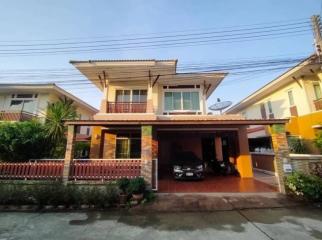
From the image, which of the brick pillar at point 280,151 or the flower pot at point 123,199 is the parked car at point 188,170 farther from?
the flower pot at point 123,199

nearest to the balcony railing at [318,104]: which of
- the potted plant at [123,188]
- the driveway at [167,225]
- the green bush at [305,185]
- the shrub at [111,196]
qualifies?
the green bush at [305,185]

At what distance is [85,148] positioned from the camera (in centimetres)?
1500

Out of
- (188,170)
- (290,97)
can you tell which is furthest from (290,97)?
(188,170)

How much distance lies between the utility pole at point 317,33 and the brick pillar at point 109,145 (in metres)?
12.0

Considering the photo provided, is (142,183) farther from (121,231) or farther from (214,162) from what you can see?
(214,162)

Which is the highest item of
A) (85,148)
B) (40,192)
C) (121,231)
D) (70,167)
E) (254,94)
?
(254,94)

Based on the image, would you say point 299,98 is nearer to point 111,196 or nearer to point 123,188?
point 123,188

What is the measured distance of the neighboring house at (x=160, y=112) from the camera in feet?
37.2

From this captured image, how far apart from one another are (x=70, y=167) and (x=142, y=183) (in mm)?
3600

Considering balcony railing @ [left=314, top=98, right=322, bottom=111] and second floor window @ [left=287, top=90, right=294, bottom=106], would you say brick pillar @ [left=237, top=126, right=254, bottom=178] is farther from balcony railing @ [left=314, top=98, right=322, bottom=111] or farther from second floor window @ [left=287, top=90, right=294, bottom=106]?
second floor window @ [left=287, top=90, right=294, bottom=106]

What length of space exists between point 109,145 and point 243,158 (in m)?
8.86

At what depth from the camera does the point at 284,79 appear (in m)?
13.5

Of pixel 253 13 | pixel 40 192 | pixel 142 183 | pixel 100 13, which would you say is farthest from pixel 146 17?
pixel 40 192

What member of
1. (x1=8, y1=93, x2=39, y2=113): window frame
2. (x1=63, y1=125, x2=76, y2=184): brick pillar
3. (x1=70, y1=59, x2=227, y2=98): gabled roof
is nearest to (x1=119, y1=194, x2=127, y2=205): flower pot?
(x1=63, y1=125, x2=76, y2=184): brick pillar
